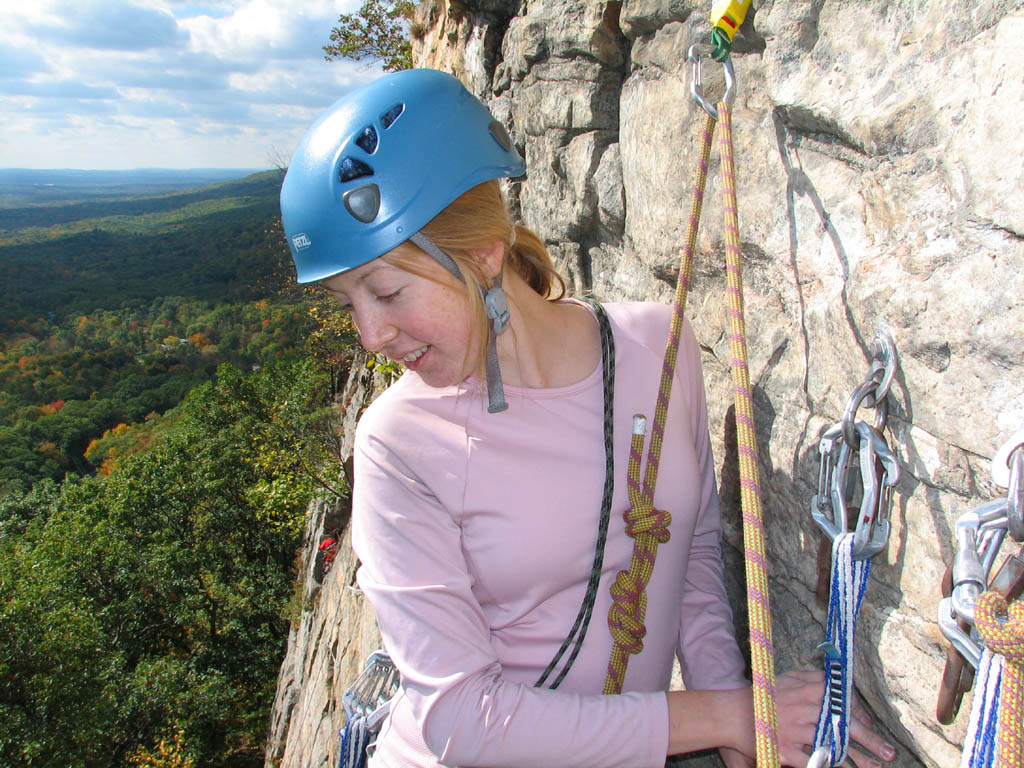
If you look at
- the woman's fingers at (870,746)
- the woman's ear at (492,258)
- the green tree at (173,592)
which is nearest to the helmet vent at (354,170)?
the woman's ear at (492,258)

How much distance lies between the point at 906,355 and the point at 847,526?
0.35 metres

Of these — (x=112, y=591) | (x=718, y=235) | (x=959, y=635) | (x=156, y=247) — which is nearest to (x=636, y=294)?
(x=718, y=235)

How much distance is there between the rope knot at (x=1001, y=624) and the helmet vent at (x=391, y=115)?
1.53 meters

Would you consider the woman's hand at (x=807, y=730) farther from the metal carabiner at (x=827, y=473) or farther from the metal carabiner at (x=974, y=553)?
the metal carabiner at (x=974, y=553)

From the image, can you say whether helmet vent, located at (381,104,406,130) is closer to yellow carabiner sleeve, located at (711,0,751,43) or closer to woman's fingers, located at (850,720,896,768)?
yellow carabiner sleeve, located at (711,0,751,43)

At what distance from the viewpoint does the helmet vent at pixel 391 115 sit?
1578 millimetres

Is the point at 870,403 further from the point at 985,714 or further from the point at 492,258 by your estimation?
the point at 492,258

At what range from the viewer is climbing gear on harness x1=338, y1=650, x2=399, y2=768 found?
6.26ft

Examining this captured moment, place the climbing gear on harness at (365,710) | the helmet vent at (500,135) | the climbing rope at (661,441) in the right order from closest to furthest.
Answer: the climbing rope at (661,441) < the helmet vent at (500,135) < the climbing gear on harness at (365,710)

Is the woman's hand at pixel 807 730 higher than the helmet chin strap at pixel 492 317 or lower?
lower

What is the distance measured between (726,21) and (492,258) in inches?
30.3

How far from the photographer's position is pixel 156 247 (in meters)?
99.8

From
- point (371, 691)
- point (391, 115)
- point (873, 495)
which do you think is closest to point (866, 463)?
point (873, 495)

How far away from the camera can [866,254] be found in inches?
49.6
